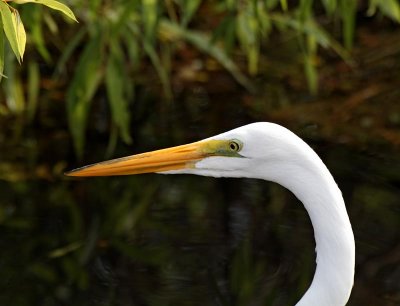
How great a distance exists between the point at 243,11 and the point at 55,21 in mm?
1562

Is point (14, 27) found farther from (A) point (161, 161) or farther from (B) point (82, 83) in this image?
(B) point (82, 83)

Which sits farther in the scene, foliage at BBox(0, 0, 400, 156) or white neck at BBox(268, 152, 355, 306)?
foliage at BBox(0, 0, 400, 156)

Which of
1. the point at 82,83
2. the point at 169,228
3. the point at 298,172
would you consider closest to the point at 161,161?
the point at 298,172

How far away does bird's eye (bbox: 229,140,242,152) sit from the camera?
2.78 metres

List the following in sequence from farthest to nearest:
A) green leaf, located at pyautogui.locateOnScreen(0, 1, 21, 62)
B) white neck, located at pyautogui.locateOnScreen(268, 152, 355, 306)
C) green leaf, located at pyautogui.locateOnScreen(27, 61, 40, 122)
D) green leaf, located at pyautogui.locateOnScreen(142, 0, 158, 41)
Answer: green leaf, located at pyautogui.locateOnScreen(27, 61, 40, 122)
green leaf, located at pyautogui.locateOnScreen(142, 0, 158, 41)
white neck, located at pyautogui.locateOnScreen(268, 152, 355, 306)
green leaf, located at pyautogui.locateOnScreen(0, 1, 21, 62)

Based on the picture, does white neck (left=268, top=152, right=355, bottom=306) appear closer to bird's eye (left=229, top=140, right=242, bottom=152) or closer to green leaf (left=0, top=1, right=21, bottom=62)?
bird's eye (left=229, top=140, right=242, bottom=152)

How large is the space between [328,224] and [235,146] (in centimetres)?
32

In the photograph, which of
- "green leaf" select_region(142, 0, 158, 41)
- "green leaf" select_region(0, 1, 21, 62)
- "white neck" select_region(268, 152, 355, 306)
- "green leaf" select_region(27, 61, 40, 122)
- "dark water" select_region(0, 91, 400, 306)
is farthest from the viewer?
"green leaf" select_region(27, 61, 40, 122)

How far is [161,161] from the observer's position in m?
2.92

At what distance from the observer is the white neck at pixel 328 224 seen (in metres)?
2.63

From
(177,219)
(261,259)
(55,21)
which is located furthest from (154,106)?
(261,259)

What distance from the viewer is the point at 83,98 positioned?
4594mm

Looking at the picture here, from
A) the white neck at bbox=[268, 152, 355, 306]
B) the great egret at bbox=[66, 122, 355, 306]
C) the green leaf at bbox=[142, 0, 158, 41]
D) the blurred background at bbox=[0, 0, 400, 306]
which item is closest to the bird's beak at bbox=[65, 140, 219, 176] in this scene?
the great egret at bbox=[66, 122, 355, 306]

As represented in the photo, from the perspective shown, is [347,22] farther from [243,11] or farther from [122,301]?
[122,301]
